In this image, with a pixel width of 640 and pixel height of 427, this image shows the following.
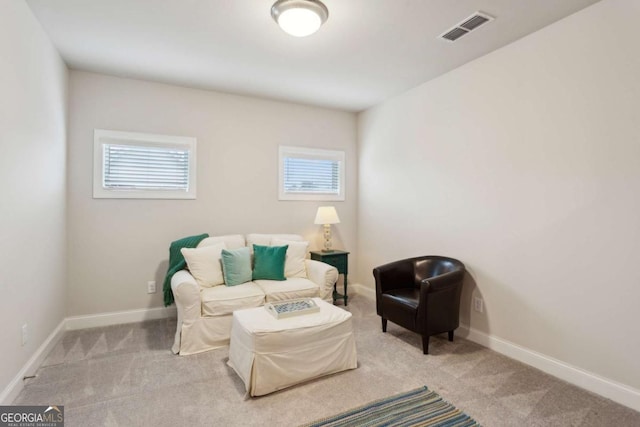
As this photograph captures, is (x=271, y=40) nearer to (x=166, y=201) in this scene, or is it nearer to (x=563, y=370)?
(x=166, y=201)

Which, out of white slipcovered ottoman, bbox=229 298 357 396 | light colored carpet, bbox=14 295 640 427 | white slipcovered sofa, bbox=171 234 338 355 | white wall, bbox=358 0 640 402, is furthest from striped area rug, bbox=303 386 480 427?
white slipcovered sofa, bbox=171 234 338 355

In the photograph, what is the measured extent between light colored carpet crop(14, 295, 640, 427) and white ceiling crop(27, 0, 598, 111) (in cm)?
267

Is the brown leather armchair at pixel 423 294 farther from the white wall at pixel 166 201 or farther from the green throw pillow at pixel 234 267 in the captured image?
the white wall at pixel 166 201

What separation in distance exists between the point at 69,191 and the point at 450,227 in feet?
12.9

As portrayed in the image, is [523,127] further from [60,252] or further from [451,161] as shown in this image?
[60,252]

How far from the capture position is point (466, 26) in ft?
8.34

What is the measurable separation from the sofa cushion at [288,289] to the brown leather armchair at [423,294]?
70cm

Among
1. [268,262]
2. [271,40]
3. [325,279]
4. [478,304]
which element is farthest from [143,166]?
[478,304]

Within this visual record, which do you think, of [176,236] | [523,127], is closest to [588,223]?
[523,127]

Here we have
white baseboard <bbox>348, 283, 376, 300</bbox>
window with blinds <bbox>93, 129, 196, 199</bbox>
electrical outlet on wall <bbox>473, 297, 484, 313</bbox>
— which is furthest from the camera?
white baseboard <bbox>348, 283, 376, 300</bbox>

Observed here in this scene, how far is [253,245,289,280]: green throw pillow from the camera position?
354 centimetres

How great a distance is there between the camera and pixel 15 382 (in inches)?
85.2

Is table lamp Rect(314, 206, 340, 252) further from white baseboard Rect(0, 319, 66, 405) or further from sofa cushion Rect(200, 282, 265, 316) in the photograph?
white baseboard Rect(0, 319, 66, 405)

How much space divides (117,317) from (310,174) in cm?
288
